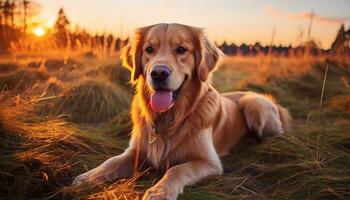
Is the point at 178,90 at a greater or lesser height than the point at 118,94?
greater

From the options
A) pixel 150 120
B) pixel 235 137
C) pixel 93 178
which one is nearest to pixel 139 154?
pixel 150 120

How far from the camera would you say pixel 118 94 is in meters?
6.19

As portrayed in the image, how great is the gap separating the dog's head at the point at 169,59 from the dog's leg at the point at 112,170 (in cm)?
50

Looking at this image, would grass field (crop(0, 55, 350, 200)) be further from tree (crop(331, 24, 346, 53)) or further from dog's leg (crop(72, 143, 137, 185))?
tree (crop(331, 24, 346, 53))

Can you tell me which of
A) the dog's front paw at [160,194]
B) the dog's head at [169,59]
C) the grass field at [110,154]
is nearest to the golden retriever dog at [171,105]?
the dog's head at [169,59]

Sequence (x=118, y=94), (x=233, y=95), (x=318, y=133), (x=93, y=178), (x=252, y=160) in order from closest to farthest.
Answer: (x=93, y=178), (x=252, y=160), (x=318, y=133), (x=233, y=95), (x=118, y=94)

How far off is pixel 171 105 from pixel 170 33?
0.61 meters

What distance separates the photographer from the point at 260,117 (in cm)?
455

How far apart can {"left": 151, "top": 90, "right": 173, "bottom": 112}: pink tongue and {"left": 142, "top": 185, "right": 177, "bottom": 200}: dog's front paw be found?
0.76 metres

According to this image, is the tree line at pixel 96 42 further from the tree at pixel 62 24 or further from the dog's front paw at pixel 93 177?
the dog's front paw at pixel 93 177

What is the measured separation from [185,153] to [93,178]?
2.80 ft

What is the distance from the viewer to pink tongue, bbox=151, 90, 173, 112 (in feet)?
10.4

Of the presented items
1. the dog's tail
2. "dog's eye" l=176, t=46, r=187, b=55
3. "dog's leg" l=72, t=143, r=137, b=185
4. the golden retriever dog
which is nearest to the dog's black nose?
the golden retriever dog

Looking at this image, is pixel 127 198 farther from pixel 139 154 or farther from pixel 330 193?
pixel 330 193
